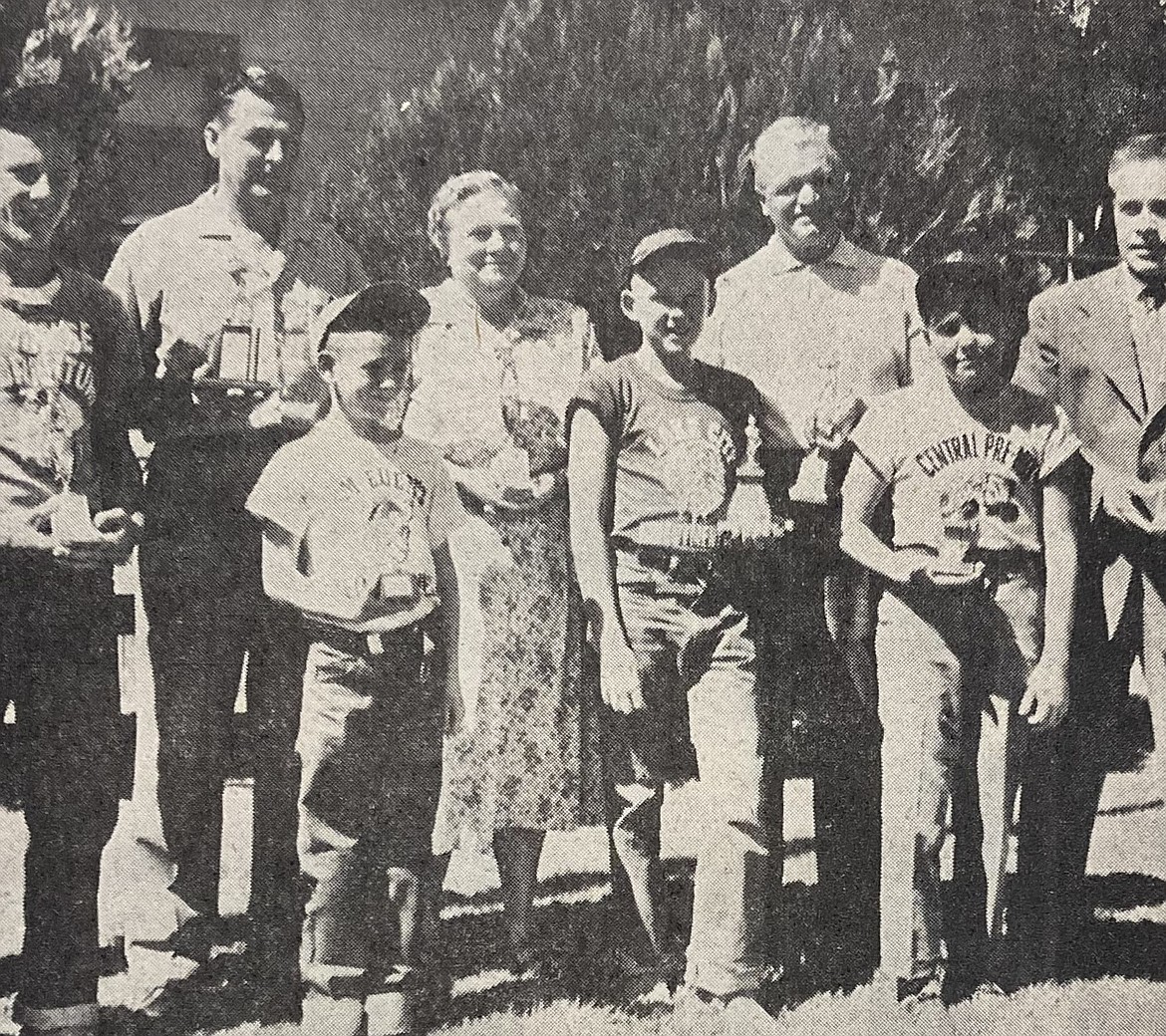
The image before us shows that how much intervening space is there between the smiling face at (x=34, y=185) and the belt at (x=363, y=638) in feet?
2.40

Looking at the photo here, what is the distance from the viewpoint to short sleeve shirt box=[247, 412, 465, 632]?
6.07 feet

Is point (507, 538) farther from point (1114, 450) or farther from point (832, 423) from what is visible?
point (1114, 450)

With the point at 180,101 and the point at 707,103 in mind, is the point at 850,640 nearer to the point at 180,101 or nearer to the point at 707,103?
the point at 707,103

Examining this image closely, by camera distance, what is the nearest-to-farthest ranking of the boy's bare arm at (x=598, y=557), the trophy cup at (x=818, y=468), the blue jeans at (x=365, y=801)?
the blue jeans at (x=365, y=801) → the boy's bare arm at (x=598, y=557) → the trophy cup at (x=818, y=468)

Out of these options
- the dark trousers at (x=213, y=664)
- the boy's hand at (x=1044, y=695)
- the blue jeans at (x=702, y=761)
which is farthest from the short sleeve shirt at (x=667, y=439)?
the boy's hand at (x=1044, y=695)

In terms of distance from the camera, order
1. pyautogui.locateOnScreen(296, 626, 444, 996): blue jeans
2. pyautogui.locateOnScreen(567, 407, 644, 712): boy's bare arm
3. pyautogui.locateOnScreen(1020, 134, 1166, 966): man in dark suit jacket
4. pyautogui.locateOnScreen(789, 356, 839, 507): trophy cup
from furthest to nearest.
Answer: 1. pyautogui.locateOnScreen(1020, 134, 1166, 966): man in dark suit jacket
2. pyautogui.locateOnScreen(789, 356, 839, 507): trophy cup
3. pyautogui.locateOnScreen(567, 407, 644, 712): boy's bare arm
4. pyautogui.locateOnScreen(296, 626, 444, 996): blue jeans

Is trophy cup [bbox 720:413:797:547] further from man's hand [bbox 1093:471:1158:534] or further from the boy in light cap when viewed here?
man's hand [bbox 1093:471:1158:534]

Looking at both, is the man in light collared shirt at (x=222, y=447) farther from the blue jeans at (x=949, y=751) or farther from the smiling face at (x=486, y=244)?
the blue jeans at (x=949, y=751)

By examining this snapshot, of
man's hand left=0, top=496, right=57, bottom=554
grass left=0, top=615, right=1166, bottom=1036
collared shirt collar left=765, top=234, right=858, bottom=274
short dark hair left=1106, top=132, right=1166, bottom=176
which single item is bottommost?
grass left=0, top=615, right=1166, bottom=1036

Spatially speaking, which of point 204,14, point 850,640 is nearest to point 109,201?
point 204,14

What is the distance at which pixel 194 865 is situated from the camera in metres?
1.81

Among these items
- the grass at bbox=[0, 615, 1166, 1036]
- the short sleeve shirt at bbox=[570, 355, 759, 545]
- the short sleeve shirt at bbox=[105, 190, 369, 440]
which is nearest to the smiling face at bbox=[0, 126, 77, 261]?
the short sleeve shirt at bbox=[105, 190, 369, 440]

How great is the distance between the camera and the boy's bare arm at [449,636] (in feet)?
6.26

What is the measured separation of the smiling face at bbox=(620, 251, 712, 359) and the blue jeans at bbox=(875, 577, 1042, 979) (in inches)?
24.4
